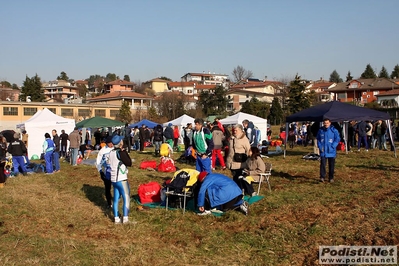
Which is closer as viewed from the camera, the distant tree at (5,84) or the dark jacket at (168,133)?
the dark jacket at (168,133)

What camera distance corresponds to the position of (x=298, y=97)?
1845 inches

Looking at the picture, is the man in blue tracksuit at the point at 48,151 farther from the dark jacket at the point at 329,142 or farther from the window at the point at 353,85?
the window at the point at 353,85

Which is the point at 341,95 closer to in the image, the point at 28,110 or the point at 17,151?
the point at 28,110

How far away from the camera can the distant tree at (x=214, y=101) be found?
51.5m

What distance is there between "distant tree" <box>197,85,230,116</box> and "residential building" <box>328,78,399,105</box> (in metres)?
23.2

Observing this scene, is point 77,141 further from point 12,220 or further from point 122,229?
point 122,229

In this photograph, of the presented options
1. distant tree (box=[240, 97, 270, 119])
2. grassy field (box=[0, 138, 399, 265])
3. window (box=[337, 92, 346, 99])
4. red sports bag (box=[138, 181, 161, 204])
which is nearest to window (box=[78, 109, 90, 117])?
distant tree (box=[240, 97, 270, 119])

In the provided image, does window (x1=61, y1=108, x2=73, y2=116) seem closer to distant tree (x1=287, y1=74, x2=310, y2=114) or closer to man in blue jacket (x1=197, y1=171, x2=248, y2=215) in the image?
distant tree (x1=287, y1=74, x2=310, y2=114)

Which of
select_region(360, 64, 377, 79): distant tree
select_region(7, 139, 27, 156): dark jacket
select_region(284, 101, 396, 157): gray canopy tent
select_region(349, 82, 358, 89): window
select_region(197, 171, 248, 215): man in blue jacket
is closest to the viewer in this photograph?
select_region(197, 171, 248, 215): man in blue jacket

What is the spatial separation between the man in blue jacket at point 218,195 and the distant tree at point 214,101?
144ft

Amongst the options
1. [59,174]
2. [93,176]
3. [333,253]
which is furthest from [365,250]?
[59,174]

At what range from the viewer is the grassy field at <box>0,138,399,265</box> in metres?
5.19

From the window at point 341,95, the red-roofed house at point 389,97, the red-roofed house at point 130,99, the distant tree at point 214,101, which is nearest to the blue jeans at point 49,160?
the distant tree at point 214,101

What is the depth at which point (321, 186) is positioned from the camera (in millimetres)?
9406
